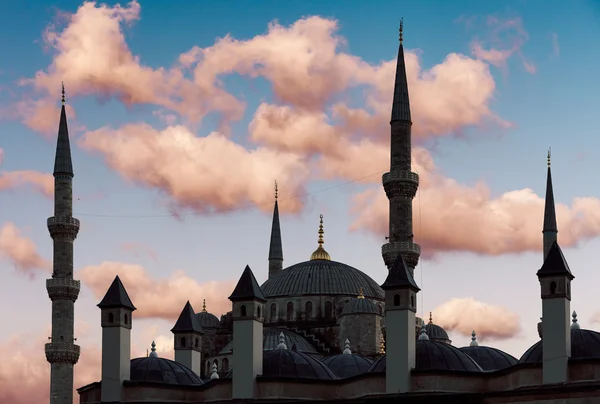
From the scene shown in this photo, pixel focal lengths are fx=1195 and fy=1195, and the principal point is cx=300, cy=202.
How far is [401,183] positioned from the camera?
5128 centimetres

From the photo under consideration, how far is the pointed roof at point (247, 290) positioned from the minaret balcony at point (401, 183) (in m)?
14.5

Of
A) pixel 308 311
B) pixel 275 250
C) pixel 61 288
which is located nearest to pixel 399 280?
pixel 308 311

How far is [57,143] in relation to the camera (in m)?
59.9

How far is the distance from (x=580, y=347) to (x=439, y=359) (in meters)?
4.10

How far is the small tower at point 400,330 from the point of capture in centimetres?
→ 3450

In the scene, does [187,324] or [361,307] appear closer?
[187,324]

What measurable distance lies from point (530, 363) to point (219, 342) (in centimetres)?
2965

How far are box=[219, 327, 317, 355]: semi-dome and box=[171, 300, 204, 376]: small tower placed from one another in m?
10.1

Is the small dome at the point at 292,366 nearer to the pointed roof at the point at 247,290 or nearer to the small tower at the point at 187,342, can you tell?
the pointed roof at the point at 247,290

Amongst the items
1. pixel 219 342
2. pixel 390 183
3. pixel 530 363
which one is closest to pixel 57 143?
pixel 219 342

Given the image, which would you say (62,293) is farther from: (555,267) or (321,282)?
(555,267)

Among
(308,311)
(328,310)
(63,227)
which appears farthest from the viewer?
(308,311)

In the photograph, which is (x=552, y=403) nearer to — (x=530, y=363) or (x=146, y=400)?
(x=530, y=363)

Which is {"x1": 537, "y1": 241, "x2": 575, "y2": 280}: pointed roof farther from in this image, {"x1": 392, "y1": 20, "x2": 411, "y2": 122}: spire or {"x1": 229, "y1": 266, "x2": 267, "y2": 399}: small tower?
{"x1": 392, "y1": 20, "x2": 411, "y2": 122}: spire
